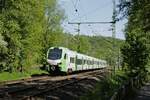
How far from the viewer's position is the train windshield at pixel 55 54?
160 feet

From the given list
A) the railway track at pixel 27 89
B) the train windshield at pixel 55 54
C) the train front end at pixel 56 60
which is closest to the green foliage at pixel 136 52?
the train front end at pixel 56 60

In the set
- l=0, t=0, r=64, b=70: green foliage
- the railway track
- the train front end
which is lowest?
the railway track

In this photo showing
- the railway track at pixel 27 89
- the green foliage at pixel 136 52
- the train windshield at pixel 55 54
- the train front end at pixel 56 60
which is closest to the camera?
the railway track at pixel 27 89

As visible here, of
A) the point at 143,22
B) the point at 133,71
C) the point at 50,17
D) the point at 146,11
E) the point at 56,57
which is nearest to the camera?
the point at 146,11

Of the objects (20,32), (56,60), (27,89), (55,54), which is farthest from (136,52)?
(27,89)

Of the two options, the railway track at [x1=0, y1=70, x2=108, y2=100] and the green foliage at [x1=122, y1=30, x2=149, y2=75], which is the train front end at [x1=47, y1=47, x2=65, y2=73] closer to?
the green foliage at [x1=122, y1=30, x2=149, y2=75]

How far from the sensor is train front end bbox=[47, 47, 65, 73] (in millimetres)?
48403

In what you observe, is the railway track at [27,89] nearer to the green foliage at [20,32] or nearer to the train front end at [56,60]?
the green foliage at [20,32]

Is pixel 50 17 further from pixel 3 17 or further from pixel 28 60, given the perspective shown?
pixel 3 17

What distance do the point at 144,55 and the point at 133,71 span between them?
8.66ft

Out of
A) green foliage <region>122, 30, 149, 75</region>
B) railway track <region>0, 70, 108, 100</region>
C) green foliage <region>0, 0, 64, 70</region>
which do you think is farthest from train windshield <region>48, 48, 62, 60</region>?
railway track <region>0, 70, 108, 100</region>

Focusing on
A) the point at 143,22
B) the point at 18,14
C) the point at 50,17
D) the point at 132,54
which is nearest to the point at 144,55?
the point at 132,54

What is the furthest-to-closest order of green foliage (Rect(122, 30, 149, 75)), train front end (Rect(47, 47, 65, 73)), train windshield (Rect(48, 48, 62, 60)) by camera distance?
train windshield (Rect(48, 48, 62, 60)), train front end (Rect(47, 47, 65, 73)), green foliage (Rect(122, 30, 149, 75))

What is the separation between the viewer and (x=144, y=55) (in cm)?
4469
